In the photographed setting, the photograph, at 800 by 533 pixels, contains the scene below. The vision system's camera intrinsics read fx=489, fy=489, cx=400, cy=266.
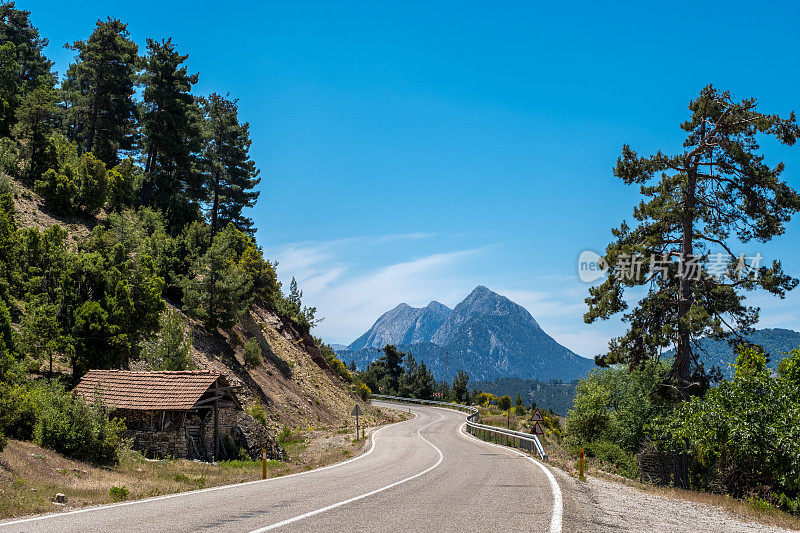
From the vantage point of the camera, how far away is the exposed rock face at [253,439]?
2452cm

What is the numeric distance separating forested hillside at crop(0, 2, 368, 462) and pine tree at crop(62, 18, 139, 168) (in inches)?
5.1

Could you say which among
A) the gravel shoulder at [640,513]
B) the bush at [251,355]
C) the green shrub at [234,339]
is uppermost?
the green shrub at [234,339]

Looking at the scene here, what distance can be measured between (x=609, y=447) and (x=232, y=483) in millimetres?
22524

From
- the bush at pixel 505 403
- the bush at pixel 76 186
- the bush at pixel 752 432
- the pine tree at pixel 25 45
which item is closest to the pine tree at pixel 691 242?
the bush at pixel 752 432

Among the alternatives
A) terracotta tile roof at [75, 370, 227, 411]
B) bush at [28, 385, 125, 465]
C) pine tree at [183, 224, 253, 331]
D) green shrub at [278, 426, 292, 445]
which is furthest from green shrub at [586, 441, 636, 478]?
pine tree at [183, 224, 253, 331]

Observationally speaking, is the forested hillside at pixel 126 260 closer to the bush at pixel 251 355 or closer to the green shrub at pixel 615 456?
the bush at pixel 251 355

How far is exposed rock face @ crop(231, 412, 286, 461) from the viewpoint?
24.5m

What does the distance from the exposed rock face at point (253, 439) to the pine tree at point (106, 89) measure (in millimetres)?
32153

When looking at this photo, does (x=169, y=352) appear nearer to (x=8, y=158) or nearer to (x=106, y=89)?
(x=8, y=158)

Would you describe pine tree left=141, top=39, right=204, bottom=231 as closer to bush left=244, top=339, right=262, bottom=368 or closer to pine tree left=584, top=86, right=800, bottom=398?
bush left=244, top=339, right=262, bottom=368

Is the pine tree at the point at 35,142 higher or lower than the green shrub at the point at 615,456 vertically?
higher

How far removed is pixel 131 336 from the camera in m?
24.3

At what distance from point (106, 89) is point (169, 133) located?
732cm

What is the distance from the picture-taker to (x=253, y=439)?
82.0 ft
